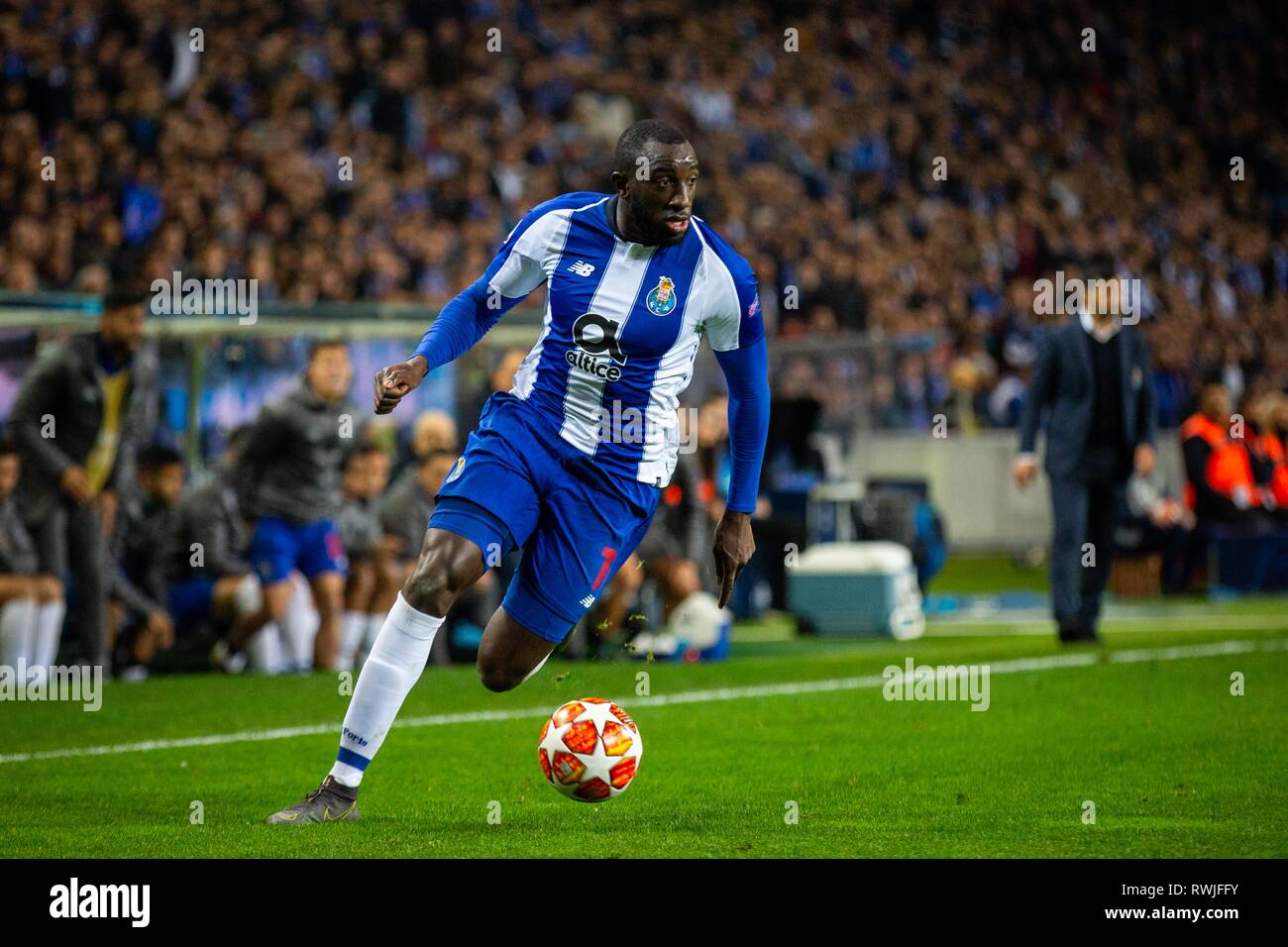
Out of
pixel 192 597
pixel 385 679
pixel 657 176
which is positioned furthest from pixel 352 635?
pixel 657 176

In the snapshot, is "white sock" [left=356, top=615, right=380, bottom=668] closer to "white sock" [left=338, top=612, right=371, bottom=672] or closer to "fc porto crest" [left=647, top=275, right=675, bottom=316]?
"white sock" [left=338, top=612, right=371, bottom=672]

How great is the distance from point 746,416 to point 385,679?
65.0 inches

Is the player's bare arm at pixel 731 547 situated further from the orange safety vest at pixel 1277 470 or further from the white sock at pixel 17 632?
the orange safety vest at pixel 1277 470

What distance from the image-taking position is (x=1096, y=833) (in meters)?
5.97

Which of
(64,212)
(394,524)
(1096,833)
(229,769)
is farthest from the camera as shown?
(64,212)

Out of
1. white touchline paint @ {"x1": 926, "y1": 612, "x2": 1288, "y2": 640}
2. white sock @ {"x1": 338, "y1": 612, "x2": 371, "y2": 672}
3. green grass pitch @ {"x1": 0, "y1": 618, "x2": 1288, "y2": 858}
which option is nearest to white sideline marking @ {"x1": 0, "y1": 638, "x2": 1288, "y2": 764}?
green grass pitch @ {"x1": 0, "y1": 618, "x2": 1288, "y2": 858}

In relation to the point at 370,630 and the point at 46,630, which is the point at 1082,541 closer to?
the point at 370,630

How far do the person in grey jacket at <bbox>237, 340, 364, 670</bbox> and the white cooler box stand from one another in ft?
14.4

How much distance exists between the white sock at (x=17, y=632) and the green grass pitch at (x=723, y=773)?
2.48ft

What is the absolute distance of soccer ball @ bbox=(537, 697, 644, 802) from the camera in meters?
6.36

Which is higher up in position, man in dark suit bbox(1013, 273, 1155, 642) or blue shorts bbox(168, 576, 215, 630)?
man in dark suit bbox(1013, 273, 1155, 642)
